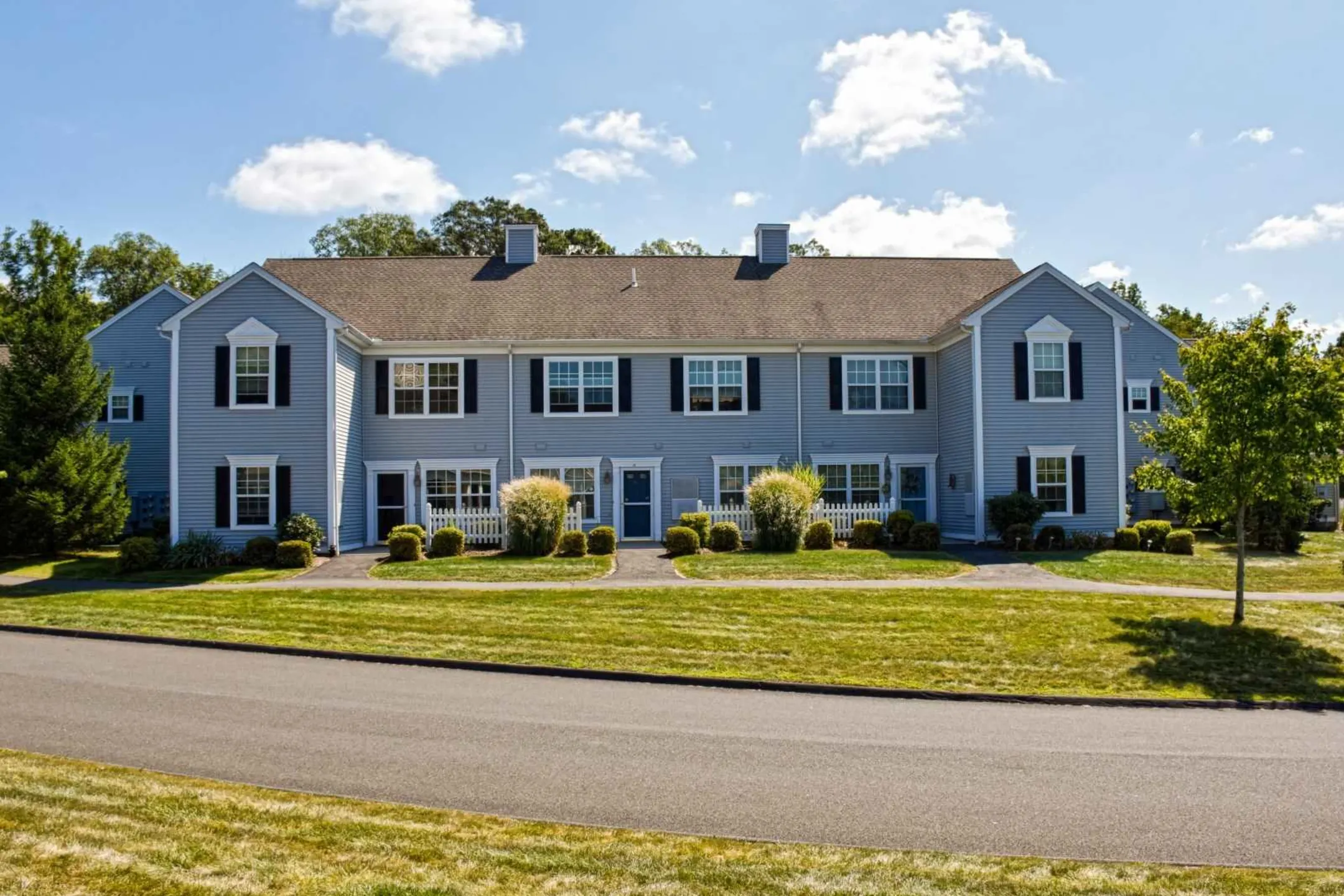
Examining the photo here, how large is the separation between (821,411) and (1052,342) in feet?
20.7

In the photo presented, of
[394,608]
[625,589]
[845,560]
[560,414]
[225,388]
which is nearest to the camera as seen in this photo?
[394,608]

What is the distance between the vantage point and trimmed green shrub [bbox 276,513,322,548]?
23328 millimetres

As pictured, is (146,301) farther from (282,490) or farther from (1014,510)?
(1014,510)

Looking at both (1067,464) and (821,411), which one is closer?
(1067,464)

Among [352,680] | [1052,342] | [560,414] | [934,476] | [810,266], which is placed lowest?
[352,680]

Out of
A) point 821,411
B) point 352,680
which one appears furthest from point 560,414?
point 352,680

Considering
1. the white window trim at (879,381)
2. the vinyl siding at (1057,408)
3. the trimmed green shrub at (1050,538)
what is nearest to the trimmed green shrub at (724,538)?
the white window trim at (879,381)

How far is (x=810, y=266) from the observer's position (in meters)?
32.5

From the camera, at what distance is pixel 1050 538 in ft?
80.4

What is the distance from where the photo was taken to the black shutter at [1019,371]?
25.9 meters

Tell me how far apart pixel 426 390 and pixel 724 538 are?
373 inches

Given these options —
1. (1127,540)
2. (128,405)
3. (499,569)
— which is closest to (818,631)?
(499,569)

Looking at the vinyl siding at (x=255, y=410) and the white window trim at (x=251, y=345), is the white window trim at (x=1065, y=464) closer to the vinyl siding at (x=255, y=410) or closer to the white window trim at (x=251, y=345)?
the vinyl siding at (x=255, y=410)

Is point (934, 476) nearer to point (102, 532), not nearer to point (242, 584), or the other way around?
point (242, 584)
